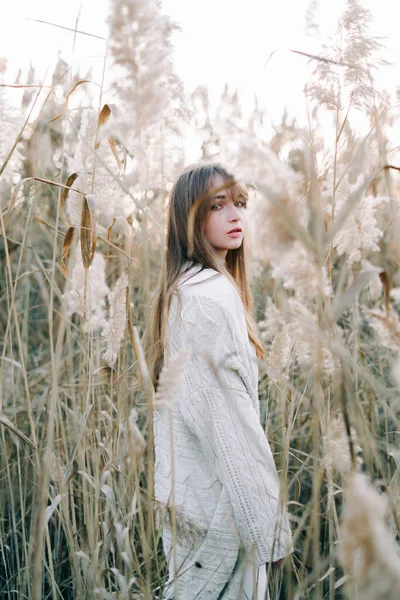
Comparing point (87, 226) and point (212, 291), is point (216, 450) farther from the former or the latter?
point (87, 226)

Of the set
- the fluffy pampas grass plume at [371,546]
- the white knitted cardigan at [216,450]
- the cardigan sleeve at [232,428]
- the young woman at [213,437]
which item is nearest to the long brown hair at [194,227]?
the young woman at [213,437]

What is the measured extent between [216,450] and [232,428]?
0.22 feet

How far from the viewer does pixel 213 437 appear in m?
1.48

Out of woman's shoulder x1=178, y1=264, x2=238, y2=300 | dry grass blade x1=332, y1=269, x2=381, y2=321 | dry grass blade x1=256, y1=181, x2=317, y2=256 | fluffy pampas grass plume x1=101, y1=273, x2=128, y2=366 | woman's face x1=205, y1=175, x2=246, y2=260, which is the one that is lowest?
fluffy pampas grass plume x1=101, y1=273, x2=128, y2=366

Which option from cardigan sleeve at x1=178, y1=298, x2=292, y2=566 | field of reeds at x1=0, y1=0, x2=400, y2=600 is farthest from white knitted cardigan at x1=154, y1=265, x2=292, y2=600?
field of reeds at x1=0, y1=0, x2=400, y2=600

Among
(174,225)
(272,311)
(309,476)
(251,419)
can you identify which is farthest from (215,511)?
(174,225)

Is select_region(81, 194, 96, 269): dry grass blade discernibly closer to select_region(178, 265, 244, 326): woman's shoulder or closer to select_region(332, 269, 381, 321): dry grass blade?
select_region(178, 265, 244, 326): woman's shoulder

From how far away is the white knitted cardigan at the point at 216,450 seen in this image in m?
1.42

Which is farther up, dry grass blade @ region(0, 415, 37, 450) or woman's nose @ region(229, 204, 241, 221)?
woman's nose @ region(229, 204, 241, 221)

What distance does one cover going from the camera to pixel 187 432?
160 cm

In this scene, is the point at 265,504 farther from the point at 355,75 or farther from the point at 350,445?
the point at 355,75

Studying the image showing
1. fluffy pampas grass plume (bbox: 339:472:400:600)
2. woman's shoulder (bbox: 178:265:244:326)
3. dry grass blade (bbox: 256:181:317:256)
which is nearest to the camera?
fluffy pampas grass plume (bbox: 339:472:400:600)

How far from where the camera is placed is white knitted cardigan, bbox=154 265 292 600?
1.42 m

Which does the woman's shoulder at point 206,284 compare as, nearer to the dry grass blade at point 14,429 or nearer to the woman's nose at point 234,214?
the woman's nose at point 234,214
